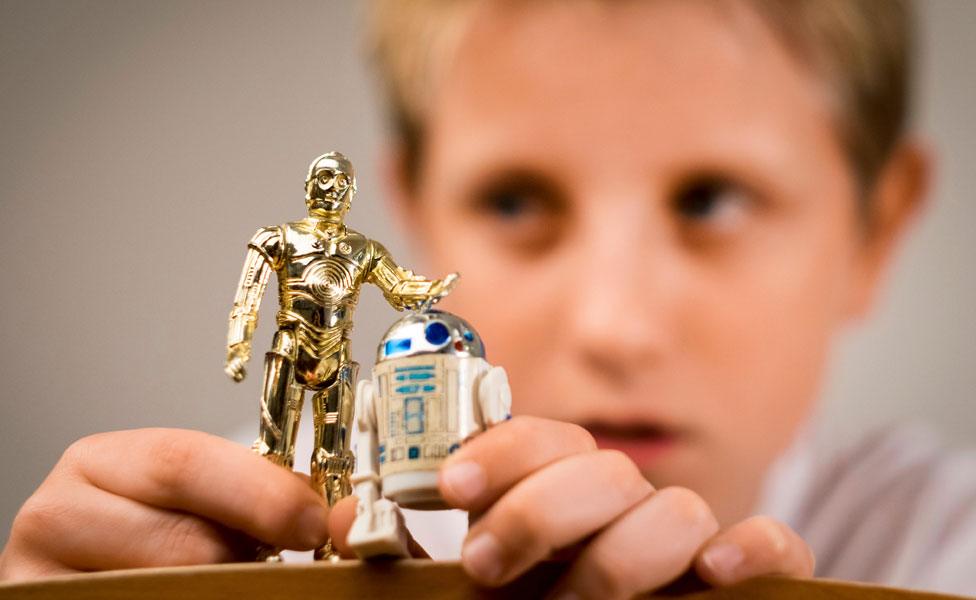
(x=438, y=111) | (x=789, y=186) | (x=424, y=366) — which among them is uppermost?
(x=438, y=111)

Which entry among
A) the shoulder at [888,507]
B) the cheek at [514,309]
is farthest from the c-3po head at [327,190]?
the shoulder at [888,507]

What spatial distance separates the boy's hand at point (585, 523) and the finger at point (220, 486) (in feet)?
0.41

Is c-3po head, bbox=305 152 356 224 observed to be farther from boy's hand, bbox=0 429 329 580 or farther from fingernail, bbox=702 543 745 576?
fingernail, bbox=702 543 745 576

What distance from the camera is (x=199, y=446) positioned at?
66 centimetres

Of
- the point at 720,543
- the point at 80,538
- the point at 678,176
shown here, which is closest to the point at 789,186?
the point at 678,176

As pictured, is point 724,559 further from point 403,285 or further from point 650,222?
point 650,222

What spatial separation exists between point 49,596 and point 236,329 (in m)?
0.19

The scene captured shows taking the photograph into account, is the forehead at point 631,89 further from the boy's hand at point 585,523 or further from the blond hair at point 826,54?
the boy's hand at point 585,523

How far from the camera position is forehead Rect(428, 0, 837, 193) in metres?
1.42

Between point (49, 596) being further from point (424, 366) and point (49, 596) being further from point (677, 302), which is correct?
point (677, 302)

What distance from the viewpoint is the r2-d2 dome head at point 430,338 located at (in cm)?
63

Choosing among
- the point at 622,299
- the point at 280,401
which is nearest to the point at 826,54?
the point at 622,299

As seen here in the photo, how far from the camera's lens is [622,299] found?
1380mm

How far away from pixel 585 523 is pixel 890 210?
113cm
